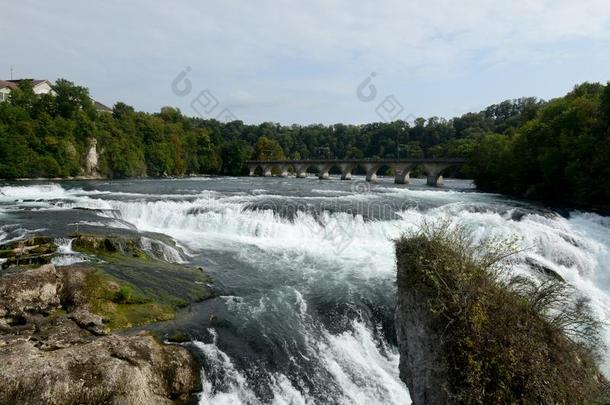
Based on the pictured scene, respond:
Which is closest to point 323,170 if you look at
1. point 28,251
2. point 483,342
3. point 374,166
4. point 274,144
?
point 374,166

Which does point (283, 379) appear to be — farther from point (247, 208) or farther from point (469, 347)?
point (247, 208)

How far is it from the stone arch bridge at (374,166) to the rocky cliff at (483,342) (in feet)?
165

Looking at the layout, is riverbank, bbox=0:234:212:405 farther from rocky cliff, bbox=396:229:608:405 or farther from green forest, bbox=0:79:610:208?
green forest, bbox=0:79:610:208

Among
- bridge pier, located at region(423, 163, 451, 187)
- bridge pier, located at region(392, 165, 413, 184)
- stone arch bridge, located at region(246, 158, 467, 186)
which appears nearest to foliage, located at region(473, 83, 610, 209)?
Answer: bridge pier, located at region(423, 163, 451, 187)

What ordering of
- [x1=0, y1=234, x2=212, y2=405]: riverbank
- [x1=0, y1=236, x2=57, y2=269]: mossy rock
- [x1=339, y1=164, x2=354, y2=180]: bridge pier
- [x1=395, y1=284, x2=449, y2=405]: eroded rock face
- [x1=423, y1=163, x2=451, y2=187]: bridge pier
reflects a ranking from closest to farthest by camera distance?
1. [x1=395, y1=284, x2=449, y2=405]: eroded rock face
2. [x1=0, y1=234, x2=212, y2=405]: riverbank
3. [x1=0, y1=236, x2=57, y2=269]: mossy rock
4. [x1=423, y1=163, x2=451, y2=187]: bridge pier
5. [x1=339, y1=164, x2=354, y2=180]: bridge pier

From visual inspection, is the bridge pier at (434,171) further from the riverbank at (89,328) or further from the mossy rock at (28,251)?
the mossy rock at (28,251)

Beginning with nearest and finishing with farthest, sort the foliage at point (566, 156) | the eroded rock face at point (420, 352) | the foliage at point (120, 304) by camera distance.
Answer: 1. the eroded rock face at point (420, 352)
2. the foliage at point (120, 304)
3. the foliage at point (566, 156)

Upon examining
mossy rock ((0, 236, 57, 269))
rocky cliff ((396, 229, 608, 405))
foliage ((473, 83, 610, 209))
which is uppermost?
foliage ((473, 83, 610, 209))

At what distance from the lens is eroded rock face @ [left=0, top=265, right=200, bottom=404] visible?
5.89m

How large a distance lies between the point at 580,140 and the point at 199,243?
26.9 metres

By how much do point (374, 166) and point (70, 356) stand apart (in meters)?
61.1

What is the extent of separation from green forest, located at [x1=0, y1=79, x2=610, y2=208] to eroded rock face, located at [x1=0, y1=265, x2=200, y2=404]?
29.0 meters

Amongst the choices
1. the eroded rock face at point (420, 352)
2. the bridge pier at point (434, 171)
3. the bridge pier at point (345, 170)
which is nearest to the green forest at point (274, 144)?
the bridge pier at point (434, 171)

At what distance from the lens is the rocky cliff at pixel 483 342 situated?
4547mm
